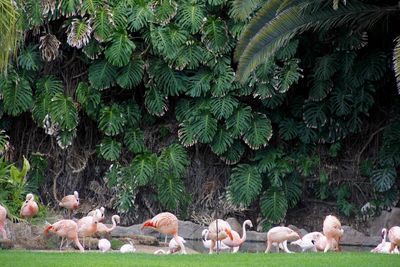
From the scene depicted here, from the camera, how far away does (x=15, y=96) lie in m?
15.7

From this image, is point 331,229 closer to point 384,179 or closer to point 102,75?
point 384,179

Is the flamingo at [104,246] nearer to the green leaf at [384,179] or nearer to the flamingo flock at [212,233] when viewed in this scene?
the flamingo flock at [212,233]

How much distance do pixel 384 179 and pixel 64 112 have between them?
522 centimetres

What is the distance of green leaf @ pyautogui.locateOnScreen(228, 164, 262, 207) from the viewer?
15.4 meters

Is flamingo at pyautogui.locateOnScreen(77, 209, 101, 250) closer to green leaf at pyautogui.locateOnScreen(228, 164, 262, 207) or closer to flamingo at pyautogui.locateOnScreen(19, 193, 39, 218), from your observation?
flamingo at pyautogui.locateOnScreen(19, 193, 39, 218)

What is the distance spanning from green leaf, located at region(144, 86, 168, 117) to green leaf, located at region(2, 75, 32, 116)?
76.6 inches

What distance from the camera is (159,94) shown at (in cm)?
1571

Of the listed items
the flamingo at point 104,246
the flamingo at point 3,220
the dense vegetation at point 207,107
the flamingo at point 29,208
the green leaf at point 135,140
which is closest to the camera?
the flamingo at point 3,220

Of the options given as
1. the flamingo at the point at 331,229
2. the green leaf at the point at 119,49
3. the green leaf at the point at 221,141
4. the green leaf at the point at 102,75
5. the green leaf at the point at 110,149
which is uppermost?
the green leaf at the point at 119,49

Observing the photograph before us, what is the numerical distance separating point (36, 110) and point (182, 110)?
7.87 ft

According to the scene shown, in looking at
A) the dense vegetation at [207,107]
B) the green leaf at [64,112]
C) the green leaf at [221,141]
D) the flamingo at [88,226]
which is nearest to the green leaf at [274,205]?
the dense vegetation at [207,107]

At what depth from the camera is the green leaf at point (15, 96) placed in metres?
15.7

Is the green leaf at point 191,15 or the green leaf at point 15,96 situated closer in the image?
the green leaf at point 191,15

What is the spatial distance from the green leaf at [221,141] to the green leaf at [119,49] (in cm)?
190
